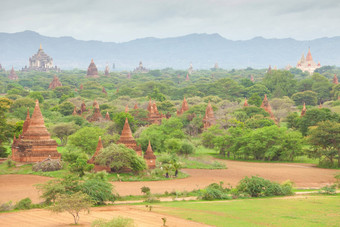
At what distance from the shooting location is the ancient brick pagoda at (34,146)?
45188 millimetres

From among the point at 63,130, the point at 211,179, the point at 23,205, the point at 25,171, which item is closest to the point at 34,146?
the point at 25,171

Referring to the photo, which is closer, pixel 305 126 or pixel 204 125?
pixel 305 126

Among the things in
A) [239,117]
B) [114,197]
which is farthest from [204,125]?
[114,197]

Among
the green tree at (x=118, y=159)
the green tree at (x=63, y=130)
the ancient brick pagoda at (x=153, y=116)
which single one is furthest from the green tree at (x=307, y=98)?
the green tree at (x=118, y=159)

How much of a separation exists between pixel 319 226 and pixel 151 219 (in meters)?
8.34

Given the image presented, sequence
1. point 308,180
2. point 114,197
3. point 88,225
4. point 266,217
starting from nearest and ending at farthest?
point 88,225 → point 266,217 → point 114,197 → point 308,180

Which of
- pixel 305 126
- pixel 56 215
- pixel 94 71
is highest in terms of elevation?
pixel 94 71

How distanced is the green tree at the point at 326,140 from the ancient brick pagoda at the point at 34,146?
76.2 ft

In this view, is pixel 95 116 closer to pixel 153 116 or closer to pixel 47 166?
pixel 153 116

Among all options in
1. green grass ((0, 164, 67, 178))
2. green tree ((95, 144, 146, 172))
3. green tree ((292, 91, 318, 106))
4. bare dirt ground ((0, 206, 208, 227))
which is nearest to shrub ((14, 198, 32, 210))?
bare dirt ground ((0, 206, 208, 227))

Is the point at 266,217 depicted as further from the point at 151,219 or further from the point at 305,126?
the point at 305,126

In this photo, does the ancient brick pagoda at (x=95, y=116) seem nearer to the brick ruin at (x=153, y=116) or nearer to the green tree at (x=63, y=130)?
the brick ruin at (x=153, y=116)

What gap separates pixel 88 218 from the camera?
28.5 meters

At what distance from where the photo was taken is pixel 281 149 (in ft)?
180
